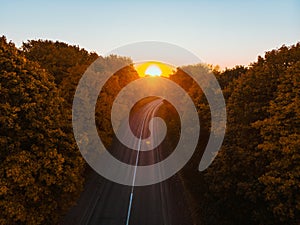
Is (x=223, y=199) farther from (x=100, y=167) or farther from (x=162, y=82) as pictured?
(x=162, y=82)

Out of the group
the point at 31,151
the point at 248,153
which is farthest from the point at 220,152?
the point at 31,151

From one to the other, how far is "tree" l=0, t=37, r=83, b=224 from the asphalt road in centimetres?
342

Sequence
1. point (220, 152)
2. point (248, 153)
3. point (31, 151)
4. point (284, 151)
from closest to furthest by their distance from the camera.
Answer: point (284, 151) → point (31, 151) → point (248, 153) → point (220, 152)

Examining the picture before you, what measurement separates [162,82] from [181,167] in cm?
3813

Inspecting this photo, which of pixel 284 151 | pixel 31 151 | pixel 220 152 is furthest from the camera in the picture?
pixel 220 152

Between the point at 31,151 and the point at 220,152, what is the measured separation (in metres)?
10.6

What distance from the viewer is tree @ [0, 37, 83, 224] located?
38.9ft

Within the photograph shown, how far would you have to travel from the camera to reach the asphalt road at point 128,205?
17188 millimetres

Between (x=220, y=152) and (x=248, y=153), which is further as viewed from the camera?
(x=220, y=152)

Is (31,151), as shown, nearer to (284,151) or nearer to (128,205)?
(128,205)

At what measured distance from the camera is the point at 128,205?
19266 mm

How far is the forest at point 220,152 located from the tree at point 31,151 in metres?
0.04

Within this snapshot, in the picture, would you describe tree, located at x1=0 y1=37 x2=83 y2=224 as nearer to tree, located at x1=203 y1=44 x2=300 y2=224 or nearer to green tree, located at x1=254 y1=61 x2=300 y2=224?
tree, located at x1=203 y1=44 x2=300 y2=224

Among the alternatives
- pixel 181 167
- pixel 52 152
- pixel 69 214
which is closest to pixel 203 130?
pixel 181 167
